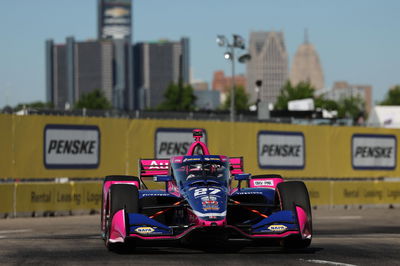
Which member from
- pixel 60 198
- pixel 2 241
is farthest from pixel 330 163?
pixel 2 241

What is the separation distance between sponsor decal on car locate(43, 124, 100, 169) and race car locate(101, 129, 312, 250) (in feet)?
33.4

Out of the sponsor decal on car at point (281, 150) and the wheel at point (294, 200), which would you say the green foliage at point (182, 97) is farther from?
the wheel at point (294, 200)

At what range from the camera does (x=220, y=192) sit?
40.7 ft

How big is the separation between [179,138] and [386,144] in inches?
363

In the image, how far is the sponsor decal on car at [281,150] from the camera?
29.3 m

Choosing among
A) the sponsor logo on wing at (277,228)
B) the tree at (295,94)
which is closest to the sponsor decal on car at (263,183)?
the sponsor logo on wing at (277,228)

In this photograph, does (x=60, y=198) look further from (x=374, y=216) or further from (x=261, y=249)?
(x=261, y=249)

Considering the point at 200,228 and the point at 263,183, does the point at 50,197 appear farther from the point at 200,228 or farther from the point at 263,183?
the point at 200,228

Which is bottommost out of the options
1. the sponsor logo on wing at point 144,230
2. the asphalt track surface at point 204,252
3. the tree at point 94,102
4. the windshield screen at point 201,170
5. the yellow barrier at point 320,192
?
the yellow barrier at point 320,192

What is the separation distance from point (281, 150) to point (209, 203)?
17927 mm

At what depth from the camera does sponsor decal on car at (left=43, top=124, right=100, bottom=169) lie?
24672 millimetres

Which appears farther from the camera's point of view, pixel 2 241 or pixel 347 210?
pixel 347 210

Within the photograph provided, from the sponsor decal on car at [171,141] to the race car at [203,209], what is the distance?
1198 cm

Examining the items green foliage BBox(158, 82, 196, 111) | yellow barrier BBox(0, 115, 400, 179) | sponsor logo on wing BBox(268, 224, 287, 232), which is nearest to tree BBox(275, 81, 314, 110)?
green foliage BBox(158, 82, 196, 111)
